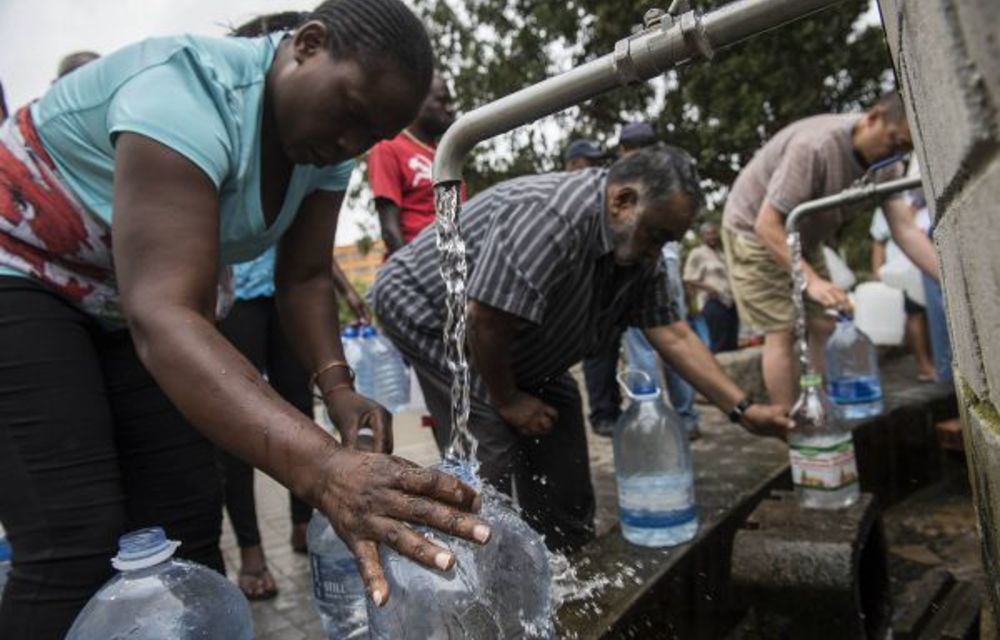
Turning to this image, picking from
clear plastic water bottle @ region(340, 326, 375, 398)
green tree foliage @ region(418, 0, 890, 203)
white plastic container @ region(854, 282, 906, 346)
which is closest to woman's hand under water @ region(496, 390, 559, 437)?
clear plastic water bottle @ region(340, 326, 375, 398)

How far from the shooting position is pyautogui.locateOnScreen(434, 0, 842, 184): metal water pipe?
116cm

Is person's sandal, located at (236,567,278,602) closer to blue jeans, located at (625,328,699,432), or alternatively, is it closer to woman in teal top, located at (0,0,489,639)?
woman in teal top, located at (0,0,489,639)

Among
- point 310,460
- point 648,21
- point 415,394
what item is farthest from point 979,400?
point 415,394

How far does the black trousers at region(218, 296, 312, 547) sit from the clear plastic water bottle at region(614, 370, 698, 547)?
4.47 ft

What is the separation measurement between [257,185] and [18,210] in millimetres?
488

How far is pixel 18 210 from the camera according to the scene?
1.62 m

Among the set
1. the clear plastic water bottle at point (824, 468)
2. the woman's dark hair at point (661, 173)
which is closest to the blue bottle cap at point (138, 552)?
the woman's dark hair at point (661, 173)

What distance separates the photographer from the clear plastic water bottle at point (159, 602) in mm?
1437

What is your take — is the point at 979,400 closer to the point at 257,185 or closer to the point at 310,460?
the point at 310,460

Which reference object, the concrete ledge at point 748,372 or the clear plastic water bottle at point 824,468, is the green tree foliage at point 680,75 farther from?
the clear plastic water bottle at point 824,468

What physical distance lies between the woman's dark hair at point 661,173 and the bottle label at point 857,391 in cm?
204

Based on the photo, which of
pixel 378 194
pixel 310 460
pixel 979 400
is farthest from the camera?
pixel 378 194

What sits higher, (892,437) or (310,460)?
(310,460)

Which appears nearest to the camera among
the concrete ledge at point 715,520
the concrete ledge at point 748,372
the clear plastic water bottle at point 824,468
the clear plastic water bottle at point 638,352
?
the concrete ledge at point 715,520
